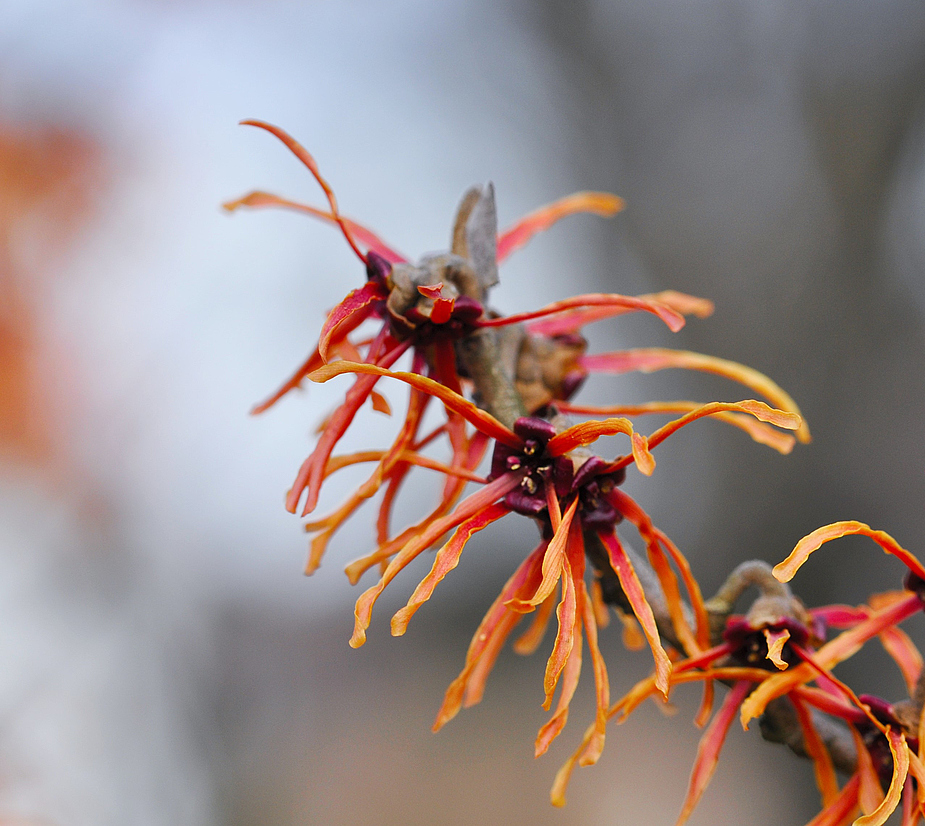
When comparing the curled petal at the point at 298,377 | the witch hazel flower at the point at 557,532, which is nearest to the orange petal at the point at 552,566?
the witch hazel flower at the point at 557,532

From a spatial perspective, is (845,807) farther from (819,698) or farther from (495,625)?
(495,625)

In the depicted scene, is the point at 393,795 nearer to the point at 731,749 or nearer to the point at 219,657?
the point at 219,657

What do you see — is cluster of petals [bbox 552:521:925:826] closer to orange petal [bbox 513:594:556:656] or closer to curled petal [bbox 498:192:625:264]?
orange petal [bbox 513:594:556:656]

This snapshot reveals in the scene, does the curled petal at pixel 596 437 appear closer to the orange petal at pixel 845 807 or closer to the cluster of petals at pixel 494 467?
the cluster of petals at pixel 494 467

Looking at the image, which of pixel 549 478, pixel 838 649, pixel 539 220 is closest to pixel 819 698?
pixel 838 649

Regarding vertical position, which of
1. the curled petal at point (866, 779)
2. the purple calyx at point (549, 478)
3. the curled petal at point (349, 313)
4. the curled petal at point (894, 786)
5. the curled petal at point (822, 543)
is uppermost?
the curled petal at point (349, 313)

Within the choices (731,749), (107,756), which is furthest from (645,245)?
(107,756)

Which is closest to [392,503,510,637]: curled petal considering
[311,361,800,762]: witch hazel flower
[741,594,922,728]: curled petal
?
[311,361,800,762]: witch hazel flower
